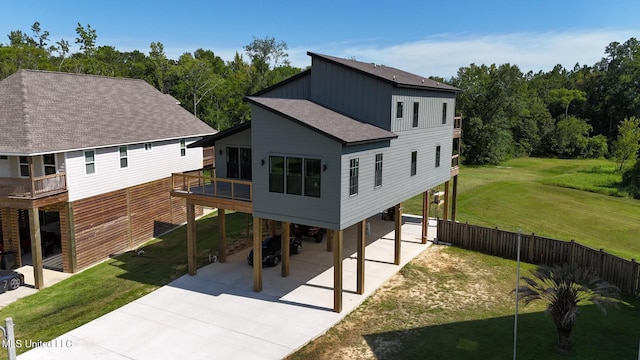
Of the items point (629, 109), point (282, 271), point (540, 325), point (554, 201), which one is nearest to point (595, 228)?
point (554, 201)

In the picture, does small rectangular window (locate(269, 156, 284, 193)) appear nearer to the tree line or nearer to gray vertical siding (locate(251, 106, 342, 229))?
gray vertical siding (locate(251, 106, 342, 229))

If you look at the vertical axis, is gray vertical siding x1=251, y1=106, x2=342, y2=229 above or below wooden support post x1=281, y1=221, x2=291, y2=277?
above

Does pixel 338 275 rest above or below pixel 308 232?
above

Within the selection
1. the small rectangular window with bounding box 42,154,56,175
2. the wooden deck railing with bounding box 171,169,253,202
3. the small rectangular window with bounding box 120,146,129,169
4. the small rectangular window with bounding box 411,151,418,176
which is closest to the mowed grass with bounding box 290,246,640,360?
the small rectangular window with bounding box 411,151,418,176

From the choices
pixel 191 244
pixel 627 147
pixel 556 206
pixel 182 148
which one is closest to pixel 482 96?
pixel 627 147

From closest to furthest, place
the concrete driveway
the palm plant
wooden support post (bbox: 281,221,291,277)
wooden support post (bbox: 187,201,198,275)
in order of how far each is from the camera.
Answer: the palm plant
the concrete driveway
wooden support post (bbox: 281,221,291,277)
wooden support post (bbox: 187,201,198,275)

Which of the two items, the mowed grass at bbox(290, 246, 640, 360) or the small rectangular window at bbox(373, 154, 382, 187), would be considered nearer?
the mowed grass at bbox(290, 246, 640, 360)

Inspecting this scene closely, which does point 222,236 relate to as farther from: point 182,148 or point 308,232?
point 182,148

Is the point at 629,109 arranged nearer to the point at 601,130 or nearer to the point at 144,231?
the point at 601,130
